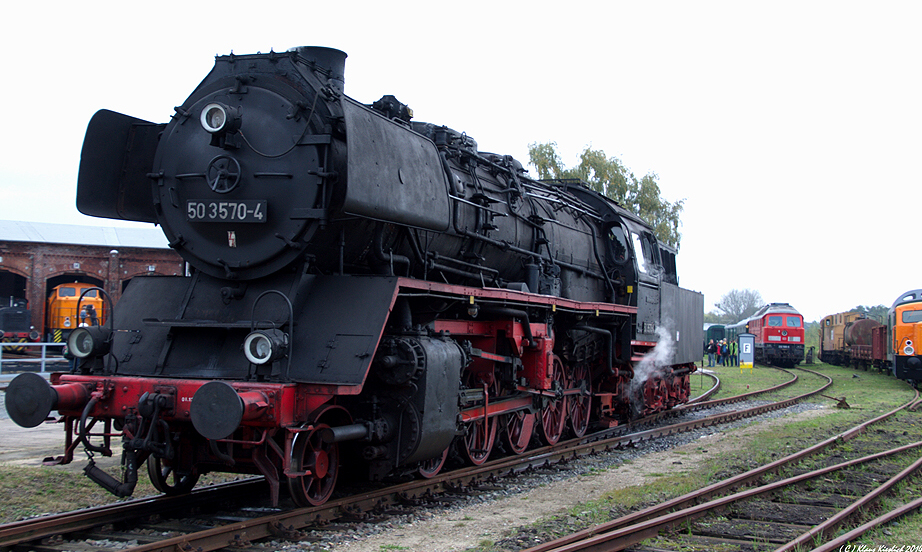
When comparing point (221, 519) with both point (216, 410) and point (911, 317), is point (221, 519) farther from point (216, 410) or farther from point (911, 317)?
point (911, 317)

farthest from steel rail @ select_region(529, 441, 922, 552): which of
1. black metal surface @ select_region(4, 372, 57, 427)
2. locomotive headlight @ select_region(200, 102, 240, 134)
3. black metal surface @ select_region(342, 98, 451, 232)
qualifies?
locomotive headlight @ select_region(200, 102, 240, 134)

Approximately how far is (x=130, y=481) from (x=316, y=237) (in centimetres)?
238

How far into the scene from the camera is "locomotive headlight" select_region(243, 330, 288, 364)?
5578mm

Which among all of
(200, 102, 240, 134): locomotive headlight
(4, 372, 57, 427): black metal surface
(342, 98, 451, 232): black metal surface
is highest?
(200, 102, 240, 134): locomotive headlight

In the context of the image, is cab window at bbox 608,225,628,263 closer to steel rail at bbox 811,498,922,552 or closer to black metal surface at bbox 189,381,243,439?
steel rail at bbox 811,498,922,552

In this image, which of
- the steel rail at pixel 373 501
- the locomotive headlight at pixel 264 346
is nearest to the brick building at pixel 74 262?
the steel rail at pixel 373 501

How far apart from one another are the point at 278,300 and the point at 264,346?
61 centimetres

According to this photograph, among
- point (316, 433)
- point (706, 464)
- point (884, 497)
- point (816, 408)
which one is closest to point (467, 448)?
point (316, 433)

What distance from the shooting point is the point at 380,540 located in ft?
18.0

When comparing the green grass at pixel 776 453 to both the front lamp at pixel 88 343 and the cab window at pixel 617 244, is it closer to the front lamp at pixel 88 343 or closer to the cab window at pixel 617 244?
the cab window at pixel 617 244

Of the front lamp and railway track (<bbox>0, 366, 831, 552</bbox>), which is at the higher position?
the front lamp

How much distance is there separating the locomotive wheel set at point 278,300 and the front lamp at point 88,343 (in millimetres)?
16

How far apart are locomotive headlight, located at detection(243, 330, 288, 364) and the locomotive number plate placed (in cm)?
104

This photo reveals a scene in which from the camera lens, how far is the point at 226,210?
624 centimetres
